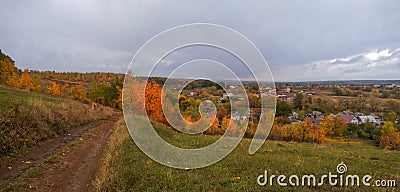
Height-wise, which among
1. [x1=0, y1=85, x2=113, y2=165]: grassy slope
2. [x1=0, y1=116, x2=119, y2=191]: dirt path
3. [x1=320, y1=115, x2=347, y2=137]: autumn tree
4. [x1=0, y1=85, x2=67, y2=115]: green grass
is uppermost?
[x1=0, y1=85, x2=67, y2=115]: green grass

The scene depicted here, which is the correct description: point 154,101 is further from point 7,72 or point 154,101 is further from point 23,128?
point 7,72

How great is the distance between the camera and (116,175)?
691 cm

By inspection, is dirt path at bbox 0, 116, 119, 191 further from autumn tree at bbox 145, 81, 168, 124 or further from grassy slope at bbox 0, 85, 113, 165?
autumn tree at bbox 145, 81, 168, 124

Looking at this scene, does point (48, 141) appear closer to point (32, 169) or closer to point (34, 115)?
point (34, 115)

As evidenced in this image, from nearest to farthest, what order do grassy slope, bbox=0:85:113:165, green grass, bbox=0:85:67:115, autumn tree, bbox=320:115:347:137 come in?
grassy slope, bbox=0:85:113:165 < green grass, bbox=0:85:67:115 < autumn tree, bbox=320:115:347:137

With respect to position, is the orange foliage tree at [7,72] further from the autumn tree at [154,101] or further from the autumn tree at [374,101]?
the autumn tree at [374,101]

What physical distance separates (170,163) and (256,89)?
4.13 metres

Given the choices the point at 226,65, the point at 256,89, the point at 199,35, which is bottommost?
the point at 256,89

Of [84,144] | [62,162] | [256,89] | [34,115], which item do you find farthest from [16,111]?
[256,89]

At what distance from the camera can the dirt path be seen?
7.24 meters

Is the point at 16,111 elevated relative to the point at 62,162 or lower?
elevated

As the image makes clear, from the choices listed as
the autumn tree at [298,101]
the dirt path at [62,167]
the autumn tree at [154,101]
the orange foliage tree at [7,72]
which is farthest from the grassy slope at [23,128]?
the autumn tree at [298,101]

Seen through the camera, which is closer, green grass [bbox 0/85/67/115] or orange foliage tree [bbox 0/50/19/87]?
green grass [bbox 0/85/67/115]

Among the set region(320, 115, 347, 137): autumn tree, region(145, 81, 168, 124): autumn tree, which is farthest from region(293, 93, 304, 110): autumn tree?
region(145, 81, 168, 124): autumn tree
